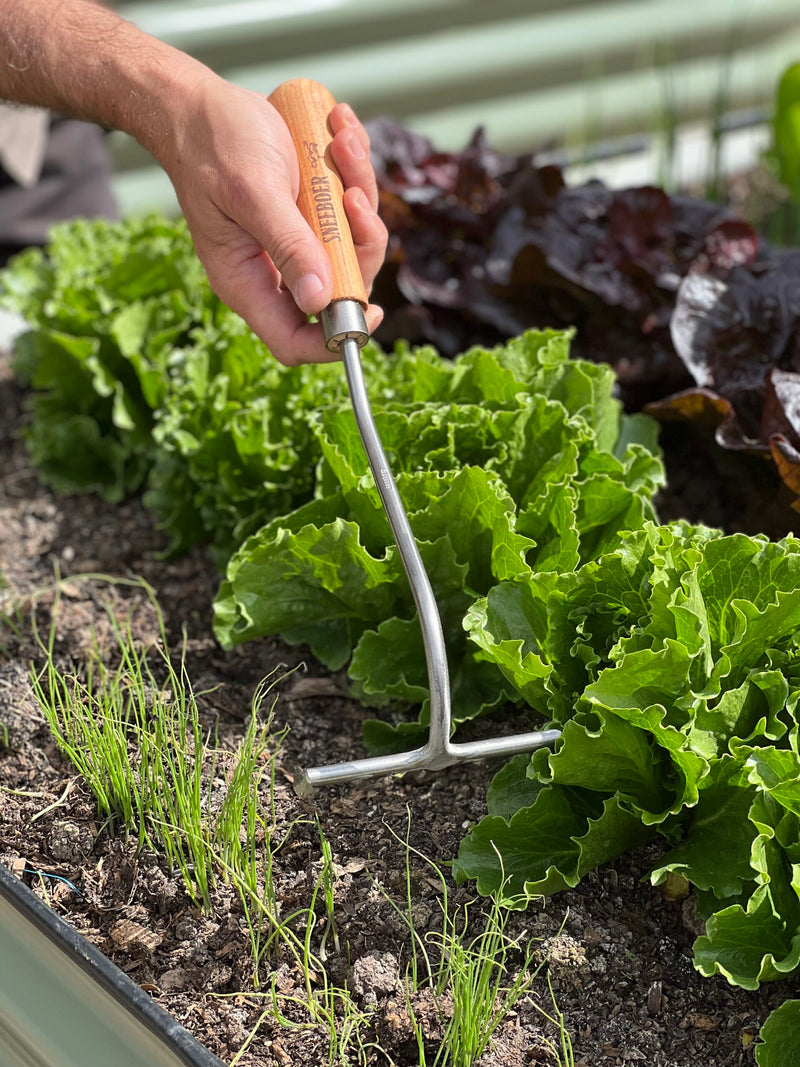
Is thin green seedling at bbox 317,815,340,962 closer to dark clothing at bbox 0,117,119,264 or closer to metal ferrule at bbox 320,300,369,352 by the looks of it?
metal ferrule at bbox 320,300,369,352

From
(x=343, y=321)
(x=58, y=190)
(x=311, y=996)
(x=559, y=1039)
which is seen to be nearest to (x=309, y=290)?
(x=343, y=321)

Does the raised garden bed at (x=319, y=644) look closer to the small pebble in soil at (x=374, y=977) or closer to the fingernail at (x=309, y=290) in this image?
the small pebble in soil at (x=374, y=977)

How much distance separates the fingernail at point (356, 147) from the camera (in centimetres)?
159

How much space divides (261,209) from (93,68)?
0.51 m

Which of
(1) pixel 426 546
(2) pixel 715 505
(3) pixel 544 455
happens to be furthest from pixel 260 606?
(2) pixel 715 505

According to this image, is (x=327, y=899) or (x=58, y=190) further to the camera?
(x=58, y=190)

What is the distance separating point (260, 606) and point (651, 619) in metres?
0.65

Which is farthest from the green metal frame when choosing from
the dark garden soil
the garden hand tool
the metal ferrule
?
the metal ferrule

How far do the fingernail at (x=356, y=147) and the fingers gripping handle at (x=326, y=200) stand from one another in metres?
0.04

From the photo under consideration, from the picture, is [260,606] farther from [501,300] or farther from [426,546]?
[501,300]

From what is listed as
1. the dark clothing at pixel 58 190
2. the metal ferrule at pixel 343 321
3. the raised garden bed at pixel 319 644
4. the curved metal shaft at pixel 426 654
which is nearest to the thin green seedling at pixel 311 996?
the raised garden bed at pixel 319 644

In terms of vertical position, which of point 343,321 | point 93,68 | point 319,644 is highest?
point 93,68

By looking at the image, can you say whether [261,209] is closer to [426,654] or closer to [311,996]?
[426,654]

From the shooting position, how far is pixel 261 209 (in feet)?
4.88
